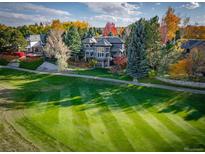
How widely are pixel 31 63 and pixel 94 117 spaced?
838cm

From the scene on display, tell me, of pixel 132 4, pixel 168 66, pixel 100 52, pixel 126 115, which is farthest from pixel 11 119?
pixel 100 52

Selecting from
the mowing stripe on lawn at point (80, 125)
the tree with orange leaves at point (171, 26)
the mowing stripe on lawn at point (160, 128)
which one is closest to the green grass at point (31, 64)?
the mowing stripe on lawn at point (80, 125)

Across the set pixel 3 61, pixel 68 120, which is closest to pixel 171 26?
pixel 3 61

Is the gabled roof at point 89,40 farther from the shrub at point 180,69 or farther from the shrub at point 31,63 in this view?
the shrub at point 180,69

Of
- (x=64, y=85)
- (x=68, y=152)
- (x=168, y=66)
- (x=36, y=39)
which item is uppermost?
(x=36, y=39)

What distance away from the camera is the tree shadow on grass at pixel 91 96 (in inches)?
534

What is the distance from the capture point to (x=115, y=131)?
434 inches

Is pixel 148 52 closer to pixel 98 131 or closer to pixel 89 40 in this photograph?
pixel 98 131

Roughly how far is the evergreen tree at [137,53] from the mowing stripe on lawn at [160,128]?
5021mm

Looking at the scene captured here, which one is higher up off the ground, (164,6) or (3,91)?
(164,6)

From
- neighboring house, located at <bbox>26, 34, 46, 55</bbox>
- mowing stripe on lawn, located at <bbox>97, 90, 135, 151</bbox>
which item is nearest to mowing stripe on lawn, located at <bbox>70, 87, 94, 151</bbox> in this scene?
mowing stripe on lawn, located at <bbox>97, 90, 135, 151</bbox>

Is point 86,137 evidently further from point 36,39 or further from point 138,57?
point 36,39

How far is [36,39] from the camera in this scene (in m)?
26.1

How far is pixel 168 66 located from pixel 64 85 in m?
7.67
